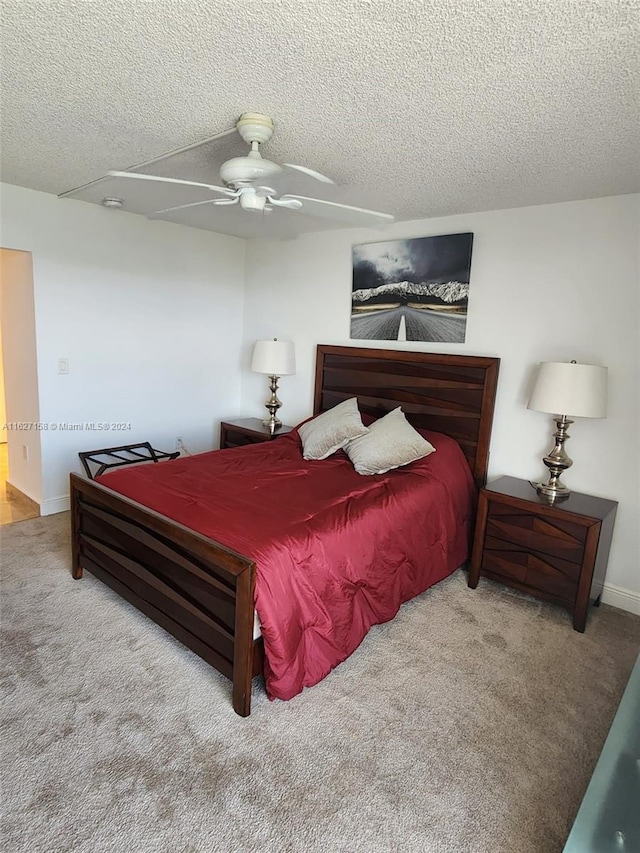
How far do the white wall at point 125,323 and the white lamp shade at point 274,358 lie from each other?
0.78 metres

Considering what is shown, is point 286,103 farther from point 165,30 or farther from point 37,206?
point 37,206

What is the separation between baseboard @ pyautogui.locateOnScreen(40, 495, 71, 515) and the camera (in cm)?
380

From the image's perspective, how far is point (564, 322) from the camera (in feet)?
9.85

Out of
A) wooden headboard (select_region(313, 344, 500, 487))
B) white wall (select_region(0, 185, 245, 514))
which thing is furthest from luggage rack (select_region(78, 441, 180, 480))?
wooden headboard (select_region(313, 344, 500, 487))

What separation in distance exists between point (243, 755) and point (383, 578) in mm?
1011

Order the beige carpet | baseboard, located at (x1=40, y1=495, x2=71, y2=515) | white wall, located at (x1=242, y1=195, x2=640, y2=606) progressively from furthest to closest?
baseboard, located at (x1=40, y1=495, x2=71, y2=515)
white wall, located at (x1=242, y1=195, x2=640, y2=606)
the beige carpet

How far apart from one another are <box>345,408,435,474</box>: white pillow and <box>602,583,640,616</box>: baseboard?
1335mm

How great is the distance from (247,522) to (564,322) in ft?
7.44

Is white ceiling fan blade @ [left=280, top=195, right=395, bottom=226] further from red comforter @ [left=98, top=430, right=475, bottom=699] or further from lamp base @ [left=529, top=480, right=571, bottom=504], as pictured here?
lamp base @ [left=529, top=480, right=571, bottom=504]

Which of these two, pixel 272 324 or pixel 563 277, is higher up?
pixel 563 277

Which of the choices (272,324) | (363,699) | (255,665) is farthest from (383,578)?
(272,324)

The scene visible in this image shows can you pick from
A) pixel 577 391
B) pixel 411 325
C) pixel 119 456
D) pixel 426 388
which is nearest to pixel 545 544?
pixel 577 391

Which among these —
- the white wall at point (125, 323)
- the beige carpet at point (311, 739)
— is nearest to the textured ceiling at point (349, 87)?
the white wall at point (125, 323)

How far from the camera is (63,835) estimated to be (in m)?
1.48
